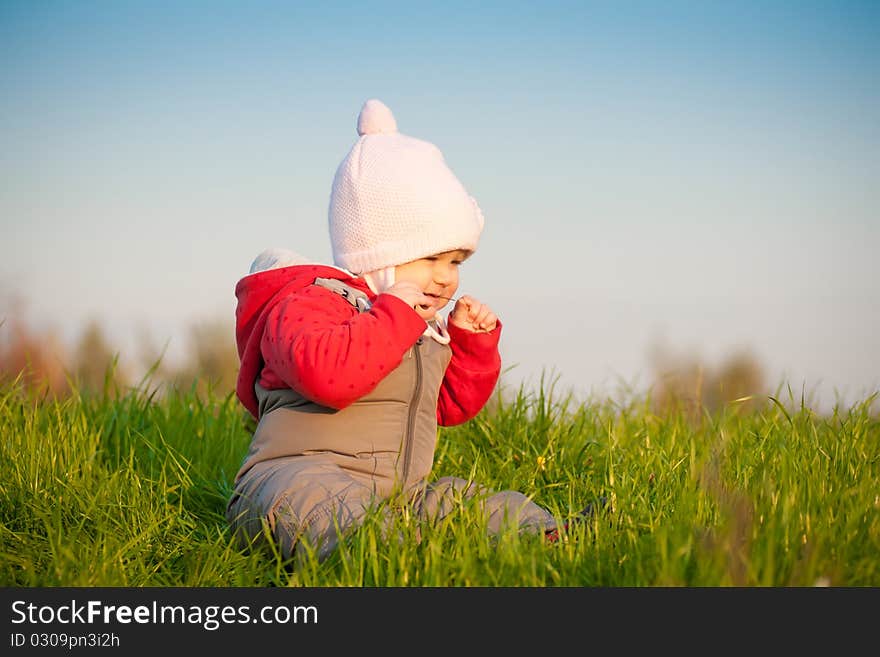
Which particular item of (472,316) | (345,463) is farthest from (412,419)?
(472,316)

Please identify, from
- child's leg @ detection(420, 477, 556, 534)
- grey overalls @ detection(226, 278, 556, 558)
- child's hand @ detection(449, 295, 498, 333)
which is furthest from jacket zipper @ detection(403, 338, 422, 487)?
child's hand @ detection(449, 295, 498, 333)

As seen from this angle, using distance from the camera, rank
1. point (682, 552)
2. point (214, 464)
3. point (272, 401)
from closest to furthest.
Result: 1. point (682, 552)
2. point (272, 401)
3. point (214, 464)

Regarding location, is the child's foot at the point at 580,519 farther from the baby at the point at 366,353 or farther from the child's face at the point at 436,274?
the child's face at the point at 436,274

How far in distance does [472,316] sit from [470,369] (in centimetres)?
19

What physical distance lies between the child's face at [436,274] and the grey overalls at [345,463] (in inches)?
5.7

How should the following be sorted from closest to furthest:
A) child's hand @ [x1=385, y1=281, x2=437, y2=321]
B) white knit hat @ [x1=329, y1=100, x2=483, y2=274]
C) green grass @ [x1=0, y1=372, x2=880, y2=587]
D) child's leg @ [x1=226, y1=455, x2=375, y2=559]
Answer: green grass @ [x1=0, y1=372, x2=880, y2=587] → child's leg @ [x1=226, y1=455, x2=375, y2=559] → child's hand @ [x1=385, y1=281, x2=437, y2=321] → white knit hat @ [x1=329, y1=100, x2=483, y2=274]

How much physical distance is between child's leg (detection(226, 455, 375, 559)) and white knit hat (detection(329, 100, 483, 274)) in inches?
26.8

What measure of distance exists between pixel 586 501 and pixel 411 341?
106 cm

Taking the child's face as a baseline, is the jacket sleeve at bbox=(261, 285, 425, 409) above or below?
below

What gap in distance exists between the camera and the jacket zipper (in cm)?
303

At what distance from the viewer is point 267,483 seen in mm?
2793

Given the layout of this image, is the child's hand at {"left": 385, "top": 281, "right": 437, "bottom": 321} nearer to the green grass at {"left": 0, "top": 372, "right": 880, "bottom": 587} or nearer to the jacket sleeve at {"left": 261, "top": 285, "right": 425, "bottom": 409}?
the jacket sleeve at {"left": 261, "top": 285, "right": 425, "bottom": 409}

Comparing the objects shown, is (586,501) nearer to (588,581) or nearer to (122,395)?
(588,581)
